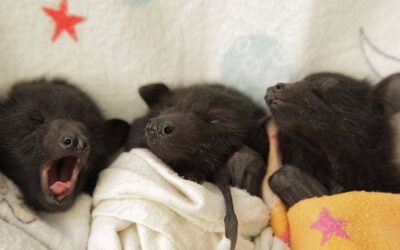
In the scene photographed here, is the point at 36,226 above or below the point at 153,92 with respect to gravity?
below

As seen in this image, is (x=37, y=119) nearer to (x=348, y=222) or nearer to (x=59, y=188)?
(x=59, y=188)

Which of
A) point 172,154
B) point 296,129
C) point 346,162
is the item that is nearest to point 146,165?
point 172,154

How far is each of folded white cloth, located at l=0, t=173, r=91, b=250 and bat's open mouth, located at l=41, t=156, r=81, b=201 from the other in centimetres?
8

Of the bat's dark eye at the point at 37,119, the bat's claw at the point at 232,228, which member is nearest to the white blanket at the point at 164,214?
the bat's claw at the point at 232,228

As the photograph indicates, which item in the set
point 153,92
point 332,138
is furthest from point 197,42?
point 332,138

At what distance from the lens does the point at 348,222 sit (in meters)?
1.66

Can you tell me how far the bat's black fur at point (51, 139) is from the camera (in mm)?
1790

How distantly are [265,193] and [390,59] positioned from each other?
0.69 m

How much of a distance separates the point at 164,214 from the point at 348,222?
21.3 inches

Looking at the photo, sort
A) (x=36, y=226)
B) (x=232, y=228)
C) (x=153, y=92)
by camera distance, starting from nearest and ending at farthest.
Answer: (x=232, y=228)
(x=36, y=226)
(x=153, y=92)

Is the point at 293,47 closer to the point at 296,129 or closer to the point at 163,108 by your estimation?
the point at 296,129

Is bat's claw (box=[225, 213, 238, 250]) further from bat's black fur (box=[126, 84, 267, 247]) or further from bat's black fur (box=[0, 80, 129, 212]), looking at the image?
bat's black fur (box=[0, 80, 129, 212])

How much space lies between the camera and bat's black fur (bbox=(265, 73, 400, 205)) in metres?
1.87

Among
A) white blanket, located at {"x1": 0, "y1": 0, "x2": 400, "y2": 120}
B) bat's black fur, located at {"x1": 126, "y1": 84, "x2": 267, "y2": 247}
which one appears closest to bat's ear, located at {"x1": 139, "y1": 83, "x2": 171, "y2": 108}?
bat's black fur, located at {"x1": 126, "y1": 84, "x2": 267, "y2": 247}
